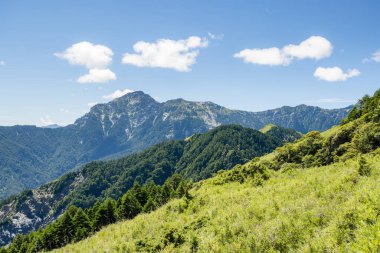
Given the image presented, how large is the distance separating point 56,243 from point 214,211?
76.2 meters

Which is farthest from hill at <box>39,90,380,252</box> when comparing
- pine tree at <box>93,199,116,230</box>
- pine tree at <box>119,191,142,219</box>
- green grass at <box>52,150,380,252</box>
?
pine tree at <box>93,199,116,230</box>

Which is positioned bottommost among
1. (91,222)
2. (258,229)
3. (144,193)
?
(91,222)

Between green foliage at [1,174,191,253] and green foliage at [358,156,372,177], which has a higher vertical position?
green foliage at [358,156,372,177]

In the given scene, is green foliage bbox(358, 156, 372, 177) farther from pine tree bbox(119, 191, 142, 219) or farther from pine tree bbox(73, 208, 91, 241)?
pine tree bbox(73, 208, 91, 241)

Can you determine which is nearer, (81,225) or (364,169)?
(364,169)

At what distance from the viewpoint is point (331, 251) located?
1600cm

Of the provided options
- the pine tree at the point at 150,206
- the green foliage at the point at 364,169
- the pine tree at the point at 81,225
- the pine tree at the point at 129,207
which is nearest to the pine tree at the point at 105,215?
the pine tree at the point at 129,207

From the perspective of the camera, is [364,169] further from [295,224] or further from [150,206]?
[150,206]

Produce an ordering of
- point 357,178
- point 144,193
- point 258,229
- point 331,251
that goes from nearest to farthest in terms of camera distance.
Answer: point 331,251 < point 258,229 < point 357,178 < point 144,193

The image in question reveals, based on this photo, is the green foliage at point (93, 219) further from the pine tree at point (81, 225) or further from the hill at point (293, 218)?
the hill at point (293, 218)

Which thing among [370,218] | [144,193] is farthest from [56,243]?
[370,218]

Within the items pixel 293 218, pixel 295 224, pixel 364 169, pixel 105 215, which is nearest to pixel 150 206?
A: pixel 105 215

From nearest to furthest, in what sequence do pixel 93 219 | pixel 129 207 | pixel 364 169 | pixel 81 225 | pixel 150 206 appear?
1. pixel 364 169
2. pixel 150 206
3. pixel 129 207
4. pixel 93 219
5. pixel 81 225

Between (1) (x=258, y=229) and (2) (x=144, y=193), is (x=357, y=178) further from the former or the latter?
(2) (x=144, y=193)
